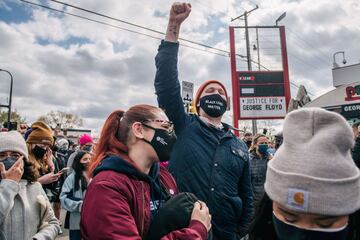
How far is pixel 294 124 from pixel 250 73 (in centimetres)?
1421

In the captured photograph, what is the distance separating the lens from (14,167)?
2.55m

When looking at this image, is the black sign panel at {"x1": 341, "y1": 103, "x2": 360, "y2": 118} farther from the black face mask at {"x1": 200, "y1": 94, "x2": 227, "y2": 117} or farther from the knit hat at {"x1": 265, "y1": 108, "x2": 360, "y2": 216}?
the knit hat at {"x1": 265, "y1": 108, "x2": 360, "y2": 216}

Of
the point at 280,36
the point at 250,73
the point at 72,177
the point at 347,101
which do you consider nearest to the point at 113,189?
the point at 72,177

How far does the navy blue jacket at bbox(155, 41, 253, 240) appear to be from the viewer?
8.31 feet

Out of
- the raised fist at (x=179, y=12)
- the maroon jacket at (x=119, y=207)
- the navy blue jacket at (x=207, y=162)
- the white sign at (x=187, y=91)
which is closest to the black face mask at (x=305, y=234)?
the maroon jacket at (x=119, y=207)

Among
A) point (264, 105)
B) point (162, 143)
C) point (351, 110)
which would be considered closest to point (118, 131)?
point (162, 143)

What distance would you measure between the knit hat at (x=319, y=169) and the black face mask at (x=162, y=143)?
0.94 m

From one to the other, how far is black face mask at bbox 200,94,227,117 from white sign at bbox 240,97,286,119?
12.3 m

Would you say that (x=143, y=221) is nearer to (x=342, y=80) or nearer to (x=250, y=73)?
(x=250, y=73)

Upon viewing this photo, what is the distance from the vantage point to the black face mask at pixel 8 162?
103 inches

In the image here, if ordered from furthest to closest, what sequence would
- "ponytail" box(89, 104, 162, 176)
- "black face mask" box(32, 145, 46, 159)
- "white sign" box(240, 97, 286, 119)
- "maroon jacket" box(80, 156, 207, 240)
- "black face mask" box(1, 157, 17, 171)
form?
1. "white sign" box(240, 97, 286, 119)
2. "black face mask" box(32, 145, 46, 159)
3. "black face mask" box(1, 157, 17, 171)
4. "ponytail" box(89, 104, 162, 176)
5. "maroon jacket" box(80, 156, 207, 240)

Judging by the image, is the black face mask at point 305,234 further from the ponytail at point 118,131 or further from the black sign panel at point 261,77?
the black sign panel at point 261,77

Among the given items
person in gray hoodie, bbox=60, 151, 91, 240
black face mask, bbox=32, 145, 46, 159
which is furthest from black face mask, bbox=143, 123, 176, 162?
person in gray hoodie, bbox=60, 151, 91, 240

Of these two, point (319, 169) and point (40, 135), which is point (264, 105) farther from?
point (319, 169)
